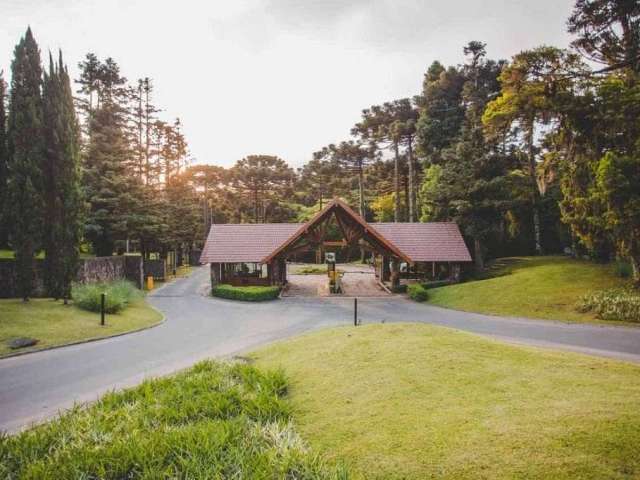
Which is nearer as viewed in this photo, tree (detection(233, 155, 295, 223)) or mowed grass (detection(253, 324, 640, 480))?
mowed grass (detection(253, 324, 640, 480))

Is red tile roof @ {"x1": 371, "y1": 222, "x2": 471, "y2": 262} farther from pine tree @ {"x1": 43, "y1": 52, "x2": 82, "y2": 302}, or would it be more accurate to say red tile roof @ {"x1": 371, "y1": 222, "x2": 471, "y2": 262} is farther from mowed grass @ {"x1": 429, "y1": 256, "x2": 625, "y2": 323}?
pine tree @ {"x1": 43, "y1": 52, "x2": 82, "y2": 302}

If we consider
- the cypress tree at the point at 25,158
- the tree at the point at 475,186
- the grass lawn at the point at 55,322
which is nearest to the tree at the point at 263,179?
the tree at the point at 475,186

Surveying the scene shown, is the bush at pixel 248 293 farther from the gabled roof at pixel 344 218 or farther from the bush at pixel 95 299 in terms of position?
the bush at pixel 95 299

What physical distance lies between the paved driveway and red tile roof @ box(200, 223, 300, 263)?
4862 millimetres

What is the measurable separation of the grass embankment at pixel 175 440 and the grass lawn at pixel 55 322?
8.21 metres

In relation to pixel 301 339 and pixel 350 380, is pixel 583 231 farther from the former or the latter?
pixel 350 380

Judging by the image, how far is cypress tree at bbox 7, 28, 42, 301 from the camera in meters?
16.9

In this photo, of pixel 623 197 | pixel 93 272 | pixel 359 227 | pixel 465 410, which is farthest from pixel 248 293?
pixel 623 197

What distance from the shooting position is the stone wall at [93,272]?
18734mm

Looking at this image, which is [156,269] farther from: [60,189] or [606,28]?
[606,28]

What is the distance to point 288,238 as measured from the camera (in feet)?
94.6

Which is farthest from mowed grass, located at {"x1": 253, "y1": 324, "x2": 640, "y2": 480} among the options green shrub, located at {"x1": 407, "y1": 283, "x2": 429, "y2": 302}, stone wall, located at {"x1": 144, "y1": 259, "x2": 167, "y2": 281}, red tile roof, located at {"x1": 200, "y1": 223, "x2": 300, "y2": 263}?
stone wall, located at {"x1": 144, "y1": 259, "x2": 167, "y2": 281}

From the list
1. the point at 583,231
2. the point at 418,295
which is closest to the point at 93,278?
the point at 418,295

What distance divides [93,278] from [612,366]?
25632mm
